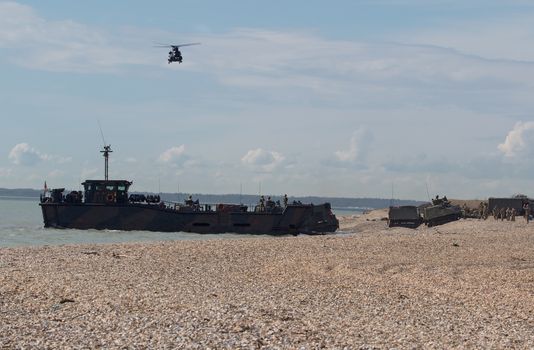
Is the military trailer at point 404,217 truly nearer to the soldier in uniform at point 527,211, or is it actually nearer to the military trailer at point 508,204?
the military trailer at point 508,204

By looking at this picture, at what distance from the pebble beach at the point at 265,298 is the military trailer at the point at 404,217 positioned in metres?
30.7

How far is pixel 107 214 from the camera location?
5778cm

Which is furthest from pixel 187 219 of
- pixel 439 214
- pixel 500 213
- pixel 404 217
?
pixel 500 213

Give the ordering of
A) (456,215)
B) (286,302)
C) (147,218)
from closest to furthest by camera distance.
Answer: (286,302) < (147,218) < (456,215)

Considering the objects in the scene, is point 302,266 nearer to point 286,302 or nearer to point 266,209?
point 286,302

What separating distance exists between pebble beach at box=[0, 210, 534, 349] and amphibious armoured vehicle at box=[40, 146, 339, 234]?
23.4m

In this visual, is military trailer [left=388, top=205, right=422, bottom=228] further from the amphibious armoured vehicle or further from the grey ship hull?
the grey ship hull

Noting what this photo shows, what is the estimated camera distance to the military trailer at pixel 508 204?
68919 mm

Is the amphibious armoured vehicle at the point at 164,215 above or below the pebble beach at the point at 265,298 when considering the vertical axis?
above

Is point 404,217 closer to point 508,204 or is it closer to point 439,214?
point 439,214

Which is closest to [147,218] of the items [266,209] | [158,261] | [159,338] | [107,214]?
[107,214]

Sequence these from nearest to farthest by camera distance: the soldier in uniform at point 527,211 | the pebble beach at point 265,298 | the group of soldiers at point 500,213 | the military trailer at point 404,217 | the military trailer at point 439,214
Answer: the pebble beach at point 265,298
the soldier in uniform at point 527,211
the group of soldiers at point 500,213
the military trailer at point 439,214
the military trailer at point 404,217

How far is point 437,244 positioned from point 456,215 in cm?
2978

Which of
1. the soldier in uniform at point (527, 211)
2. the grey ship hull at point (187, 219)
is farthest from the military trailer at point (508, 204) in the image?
the grey ship hull at point (187, 219)
